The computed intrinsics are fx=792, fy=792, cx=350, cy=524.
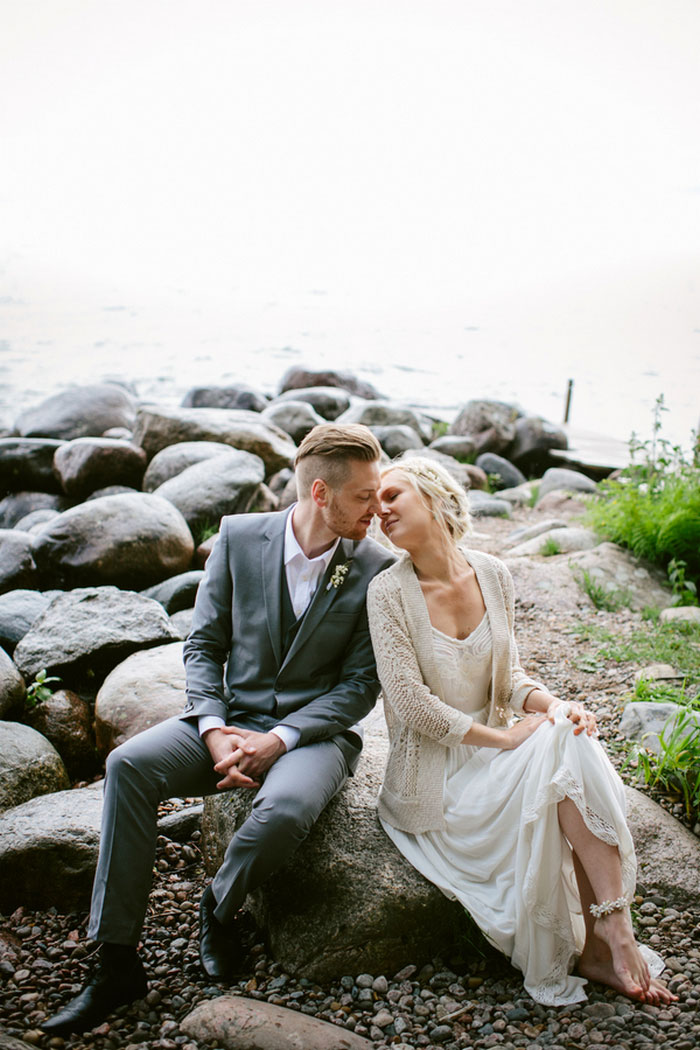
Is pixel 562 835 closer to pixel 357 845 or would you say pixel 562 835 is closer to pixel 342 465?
pixel 357 845

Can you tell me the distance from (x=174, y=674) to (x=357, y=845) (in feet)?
6.14

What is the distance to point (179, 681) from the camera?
4.27 meters

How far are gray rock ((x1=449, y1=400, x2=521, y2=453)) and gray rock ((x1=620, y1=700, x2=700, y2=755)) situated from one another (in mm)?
9062

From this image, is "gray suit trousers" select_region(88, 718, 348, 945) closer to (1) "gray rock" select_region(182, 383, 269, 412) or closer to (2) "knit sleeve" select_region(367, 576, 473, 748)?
(2) "knit sleeve" select_region(367, 576, 473, 748)

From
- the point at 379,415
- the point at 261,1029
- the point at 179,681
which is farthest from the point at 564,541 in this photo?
the point at 379,415

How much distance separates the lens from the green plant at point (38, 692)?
4.37 meters

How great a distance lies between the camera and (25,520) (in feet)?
28.2

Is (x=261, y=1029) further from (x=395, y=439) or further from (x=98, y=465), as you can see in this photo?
(x=395, y=439)

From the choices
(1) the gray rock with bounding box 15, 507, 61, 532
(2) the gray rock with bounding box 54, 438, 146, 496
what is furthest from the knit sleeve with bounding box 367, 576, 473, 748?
(1) the gray rock with bounding box 15, 507, 61, 532

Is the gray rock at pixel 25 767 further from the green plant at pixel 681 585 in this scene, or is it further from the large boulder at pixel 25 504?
the large boulder at pixel 25 504

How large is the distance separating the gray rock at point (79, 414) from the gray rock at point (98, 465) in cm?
279

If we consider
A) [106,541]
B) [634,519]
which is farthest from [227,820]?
[634,519]

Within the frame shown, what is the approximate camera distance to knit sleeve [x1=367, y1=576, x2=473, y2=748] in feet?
8.66

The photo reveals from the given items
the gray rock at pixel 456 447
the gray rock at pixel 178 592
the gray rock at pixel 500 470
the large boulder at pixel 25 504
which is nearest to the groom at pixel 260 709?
the gray rock at pixel 178 592
